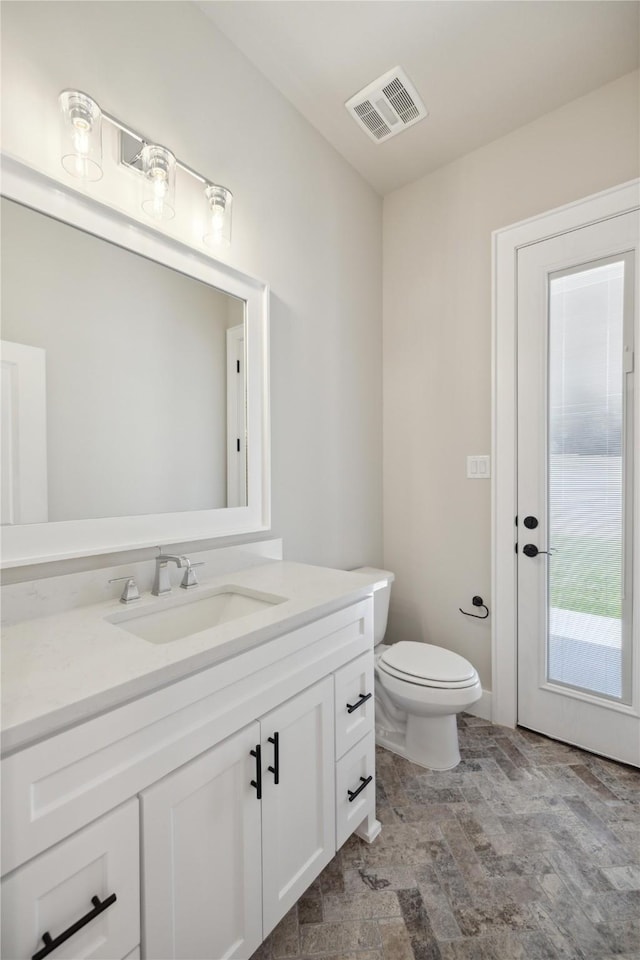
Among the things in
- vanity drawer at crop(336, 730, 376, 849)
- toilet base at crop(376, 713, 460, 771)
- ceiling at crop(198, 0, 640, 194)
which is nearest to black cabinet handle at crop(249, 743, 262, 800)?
vanity drawer at crop(336, 730, 376, 849)

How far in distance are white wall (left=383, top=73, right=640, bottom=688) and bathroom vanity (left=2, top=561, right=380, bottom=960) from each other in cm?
110

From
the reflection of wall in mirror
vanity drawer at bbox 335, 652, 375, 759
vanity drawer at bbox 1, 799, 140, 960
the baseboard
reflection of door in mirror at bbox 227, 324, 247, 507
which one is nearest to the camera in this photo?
vanity drawer at bbox 1, 799, 140, 960

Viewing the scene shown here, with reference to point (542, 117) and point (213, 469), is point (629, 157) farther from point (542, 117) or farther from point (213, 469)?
point (213, 469)

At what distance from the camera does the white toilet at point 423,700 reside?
165cm

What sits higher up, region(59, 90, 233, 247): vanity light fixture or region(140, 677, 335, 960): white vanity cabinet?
region(59, 90, 233, 247): vanity light fixture

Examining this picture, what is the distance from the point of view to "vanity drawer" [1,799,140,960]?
60 cm

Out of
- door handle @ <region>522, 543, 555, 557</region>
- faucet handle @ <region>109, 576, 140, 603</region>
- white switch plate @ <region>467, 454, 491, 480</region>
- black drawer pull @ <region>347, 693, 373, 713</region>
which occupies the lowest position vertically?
black drawer pull @ <region>347, 693, 373, 713</region>

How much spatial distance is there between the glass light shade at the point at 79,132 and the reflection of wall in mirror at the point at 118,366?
164mm

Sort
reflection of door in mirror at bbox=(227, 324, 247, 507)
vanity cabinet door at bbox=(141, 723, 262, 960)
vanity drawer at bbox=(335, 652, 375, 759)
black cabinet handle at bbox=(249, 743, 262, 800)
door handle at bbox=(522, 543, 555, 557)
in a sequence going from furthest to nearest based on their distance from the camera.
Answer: door handle at bbox=(522, 543, 555, 557) → reflection of door in mirror at bbox=(227, 324, 247, 507) → vanity drawer at bbox=(335, 652, 375, 759) → black cabinet handle at bbox=(249, 743, 262, 800) → vanity cabinet door at bbox=(141, 723, 262, 960)

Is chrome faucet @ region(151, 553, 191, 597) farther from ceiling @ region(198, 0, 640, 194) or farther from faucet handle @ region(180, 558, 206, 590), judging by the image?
ceiling @ region(198, 0, 640, 194)

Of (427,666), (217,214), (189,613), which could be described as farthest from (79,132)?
(427,666)

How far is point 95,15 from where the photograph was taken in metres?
1.18

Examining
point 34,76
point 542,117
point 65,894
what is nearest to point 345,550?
point 65,894

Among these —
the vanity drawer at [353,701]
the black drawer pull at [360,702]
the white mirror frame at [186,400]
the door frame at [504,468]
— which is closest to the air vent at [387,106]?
the door frame at [504,468]
